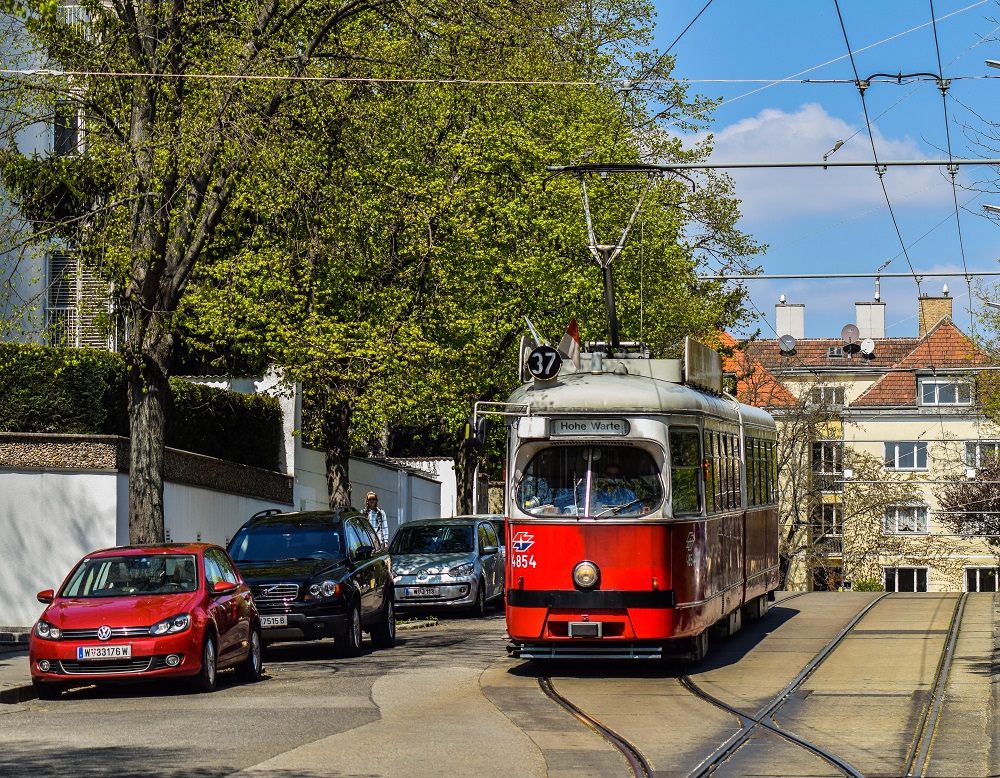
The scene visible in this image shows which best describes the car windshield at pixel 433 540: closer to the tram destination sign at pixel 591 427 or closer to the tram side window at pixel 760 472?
the tram side window at pixel 760 472

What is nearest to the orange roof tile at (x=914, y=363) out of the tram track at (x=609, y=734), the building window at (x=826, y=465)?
the building window at (x=826, y=465)

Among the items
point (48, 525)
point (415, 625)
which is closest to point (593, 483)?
point (48, 525)

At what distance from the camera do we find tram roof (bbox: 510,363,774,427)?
57.1ft

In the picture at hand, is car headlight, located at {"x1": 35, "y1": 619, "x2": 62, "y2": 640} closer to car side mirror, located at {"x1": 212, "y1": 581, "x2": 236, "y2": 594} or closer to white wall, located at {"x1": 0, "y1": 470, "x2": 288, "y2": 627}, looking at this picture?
car side mirror, located at {"x1": 212, "y1": 581, "x2": 236, "y2": 594}

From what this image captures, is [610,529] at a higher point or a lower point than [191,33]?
lower

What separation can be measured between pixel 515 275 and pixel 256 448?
7444mm

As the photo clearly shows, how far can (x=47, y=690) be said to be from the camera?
623 inches

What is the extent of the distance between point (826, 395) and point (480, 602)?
47.2m

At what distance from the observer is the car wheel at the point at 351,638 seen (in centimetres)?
2005

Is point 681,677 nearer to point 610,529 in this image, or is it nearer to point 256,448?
point 610,529

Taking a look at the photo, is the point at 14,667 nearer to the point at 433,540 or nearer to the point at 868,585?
the point at 433,540

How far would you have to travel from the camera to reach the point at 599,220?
124 feet

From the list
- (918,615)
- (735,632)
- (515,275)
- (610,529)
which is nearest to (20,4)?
(610,529)

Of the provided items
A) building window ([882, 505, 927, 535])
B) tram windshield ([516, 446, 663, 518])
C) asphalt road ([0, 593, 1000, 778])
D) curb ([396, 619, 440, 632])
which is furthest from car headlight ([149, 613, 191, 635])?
building window ([882, 505, 927, 535])
